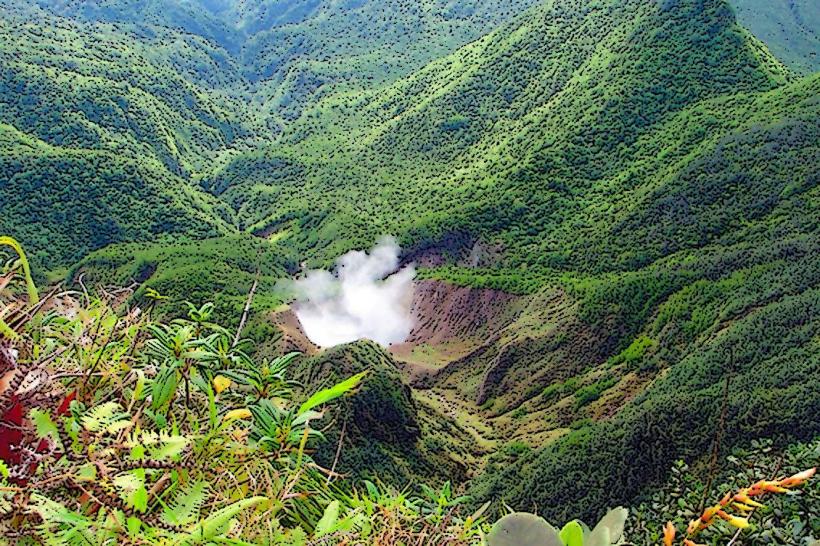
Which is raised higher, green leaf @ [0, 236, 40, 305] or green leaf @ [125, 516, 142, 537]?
green leaf @ [0, 236, 40, 305]

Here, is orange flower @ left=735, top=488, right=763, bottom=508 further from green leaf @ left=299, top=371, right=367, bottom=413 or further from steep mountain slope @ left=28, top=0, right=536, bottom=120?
steep mountain slope @ left=28, top=0, right=536, bottom=120

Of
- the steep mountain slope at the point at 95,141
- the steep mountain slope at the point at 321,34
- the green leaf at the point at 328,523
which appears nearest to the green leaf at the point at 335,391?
the green leaf at the point at 328,523

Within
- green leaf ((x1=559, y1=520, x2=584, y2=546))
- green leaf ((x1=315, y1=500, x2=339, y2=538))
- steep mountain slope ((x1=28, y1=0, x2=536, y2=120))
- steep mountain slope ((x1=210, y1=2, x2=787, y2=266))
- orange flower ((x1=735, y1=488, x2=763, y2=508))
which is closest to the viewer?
orange flower ((x1=735, y1=488, x2=763, y2=508))

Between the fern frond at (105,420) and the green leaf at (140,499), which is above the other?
the fern frond at (105,420)

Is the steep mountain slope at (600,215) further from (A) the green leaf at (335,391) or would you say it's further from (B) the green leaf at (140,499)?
(B) the green leaf at (140,499)

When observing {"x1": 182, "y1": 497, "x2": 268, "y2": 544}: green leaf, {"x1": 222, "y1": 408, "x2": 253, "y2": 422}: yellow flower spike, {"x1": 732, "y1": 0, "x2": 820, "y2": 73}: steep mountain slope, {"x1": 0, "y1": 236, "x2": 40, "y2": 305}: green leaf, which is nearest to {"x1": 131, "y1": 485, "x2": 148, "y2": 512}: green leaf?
{"x1": 182, "y1": 497, "x2": 268, "y2": 544}: green leaf

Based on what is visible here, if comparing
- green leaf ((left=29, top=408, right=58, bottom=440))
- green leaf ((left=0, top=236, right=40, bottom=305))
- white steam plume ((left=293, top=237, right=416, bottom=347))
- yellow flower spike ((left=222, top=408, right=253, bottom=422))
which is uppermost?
white steam plume ((left=293, top=237, right=416, bottom=347))

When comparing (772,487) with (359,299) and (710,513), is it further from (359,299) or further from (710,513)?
(359,299)

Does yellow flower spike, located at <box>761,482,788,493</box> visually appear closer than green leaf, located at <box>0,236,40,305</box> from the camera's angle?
Yes
